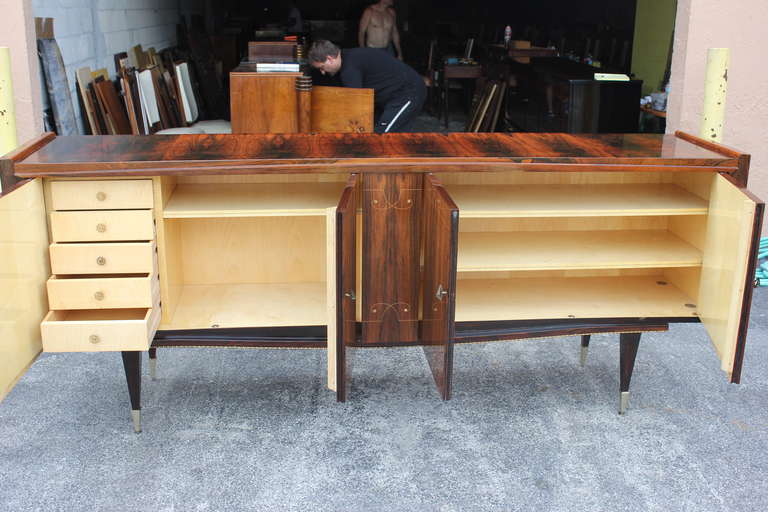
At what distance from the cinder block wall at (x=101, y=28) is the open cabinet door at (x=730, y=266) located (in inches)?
156

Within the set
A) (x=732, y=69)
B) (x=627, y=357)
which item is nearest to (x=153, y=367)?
(x=627, y=357)

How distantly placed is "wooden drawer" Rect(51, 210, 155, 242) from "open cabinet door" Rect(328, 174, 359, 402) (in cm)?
69

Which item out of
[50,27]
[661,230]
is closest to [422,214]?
[661,230]

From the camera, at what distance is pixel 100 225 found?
2619 mm

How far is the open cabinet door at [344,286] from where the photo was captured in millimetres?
2369

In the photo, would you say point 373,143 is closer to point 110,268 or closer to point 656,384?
point 110,268

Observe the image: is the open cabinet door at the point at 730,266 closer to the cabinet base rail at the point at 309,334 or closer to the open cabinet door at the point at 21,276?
the cabinet base rail at the point at 309,334

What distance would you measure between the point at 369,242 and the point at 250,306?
0.59 meters

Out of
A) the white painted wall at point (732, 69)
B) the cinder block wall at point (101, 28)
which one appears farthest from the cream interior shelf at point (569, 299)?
the cinder block wall at point (101, 28)

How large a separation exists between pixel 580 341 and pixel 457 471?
1322 millimetres

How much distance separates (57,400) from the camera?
3277 millimetres

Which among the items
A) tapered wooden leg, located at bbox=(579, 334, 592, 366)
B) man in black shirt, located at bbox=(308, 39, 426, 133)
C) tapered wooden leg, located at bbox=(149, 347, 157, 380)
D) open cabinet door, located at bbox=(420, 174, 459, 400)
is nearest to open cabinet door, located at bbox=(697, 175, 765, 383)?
tapered wooden leg, located at bbox=(579, 334, 592, 366)

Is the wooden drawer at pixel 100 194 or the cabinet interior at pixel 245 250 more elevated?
the wooden drawer at pixel 100 194

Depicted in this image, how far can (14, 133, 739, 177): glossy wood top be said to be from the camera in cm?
257
